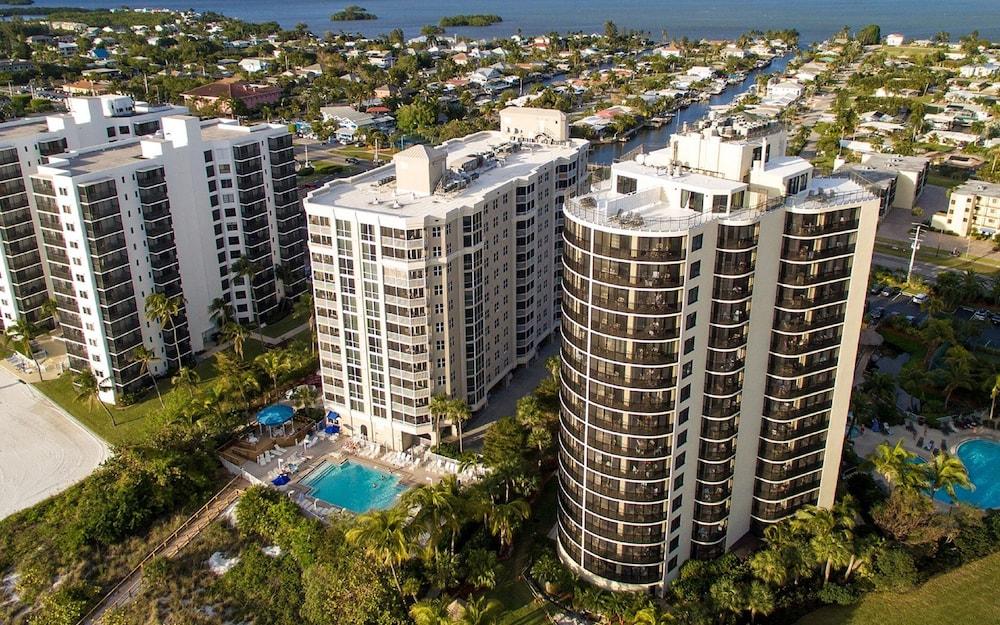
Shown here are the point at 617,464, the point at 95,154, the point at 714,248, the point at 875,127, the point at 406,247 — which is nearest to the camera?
the point at 714,248

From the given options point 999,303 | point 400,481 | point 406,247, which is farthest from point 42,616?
point 999,303

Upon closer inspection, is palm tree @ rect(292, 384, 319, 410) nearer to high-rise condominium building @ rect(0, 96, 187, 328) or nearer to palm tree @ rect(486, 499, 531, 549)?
palm tree @ rect(486, 499, 531, 549)

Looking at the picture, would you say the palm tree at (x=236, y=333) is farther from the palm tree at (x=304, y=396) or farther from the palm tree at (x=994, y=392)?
the palm tree at (x=994, y=392)

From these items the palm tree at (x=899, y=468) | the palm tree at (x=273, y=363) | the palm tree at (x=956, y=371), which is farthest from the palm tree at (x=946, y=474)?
the palm tree at (x=273, y=363)

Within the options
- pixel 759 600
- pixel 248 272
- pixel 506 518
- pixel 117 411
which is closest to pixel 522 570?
pixel 506 518

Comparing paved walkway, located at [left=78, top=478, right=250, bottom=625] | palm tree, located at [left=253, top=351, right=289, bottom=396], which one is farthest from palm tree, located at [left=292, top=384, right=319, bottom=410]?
paved walkway, located at [left=78, top=478, right=250, bottom=625]

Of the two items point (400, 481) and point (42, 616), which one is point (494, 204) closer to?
point (400, 481)
